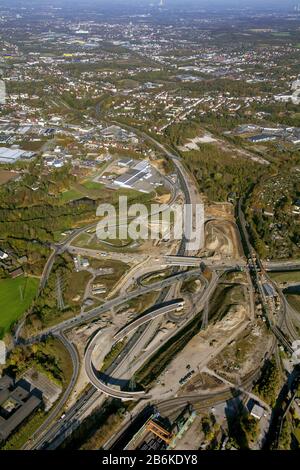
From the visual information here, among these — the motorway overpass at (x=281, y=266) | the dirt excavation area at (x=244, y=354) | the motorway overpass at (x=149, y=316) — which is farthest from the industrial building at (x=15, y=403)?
the motorway overpass at (x=281, y=266)

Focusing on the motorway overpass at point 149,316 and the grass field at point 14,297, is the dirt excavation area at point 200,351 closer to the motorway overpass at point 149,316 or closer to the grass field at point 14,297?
the motorway overpass at point 149,316

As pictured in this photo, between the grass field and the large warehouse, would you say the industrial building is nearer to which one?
the grass field

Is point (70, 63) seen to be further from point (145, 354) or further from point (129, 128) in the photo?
point (145, 354)

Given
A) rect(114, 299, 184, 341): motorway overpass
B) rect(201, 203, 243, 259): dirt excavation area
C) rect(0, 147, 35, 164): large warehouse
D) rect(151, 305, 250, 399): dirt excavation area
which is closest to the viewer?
rect(151, 305, 250, 399): dirt excavation area

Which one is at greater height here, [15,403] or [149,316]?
[149,316]

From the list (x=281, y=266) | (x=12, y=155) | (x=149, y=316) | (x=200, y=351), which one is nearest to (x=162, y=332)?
(x=149, y=316)

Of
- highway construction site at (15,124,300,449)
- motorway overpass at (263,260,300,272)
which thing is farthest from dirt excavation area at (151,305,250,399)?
motorway overpass at (263,260,300,272)

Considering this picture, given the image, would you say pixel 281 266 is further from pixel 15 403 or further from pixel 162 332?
pixel 15 403

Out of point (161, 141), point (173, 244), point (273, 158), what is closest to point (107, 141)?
point (161, 141)

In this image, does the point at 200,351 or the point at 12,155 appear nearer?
the point at 200,351
